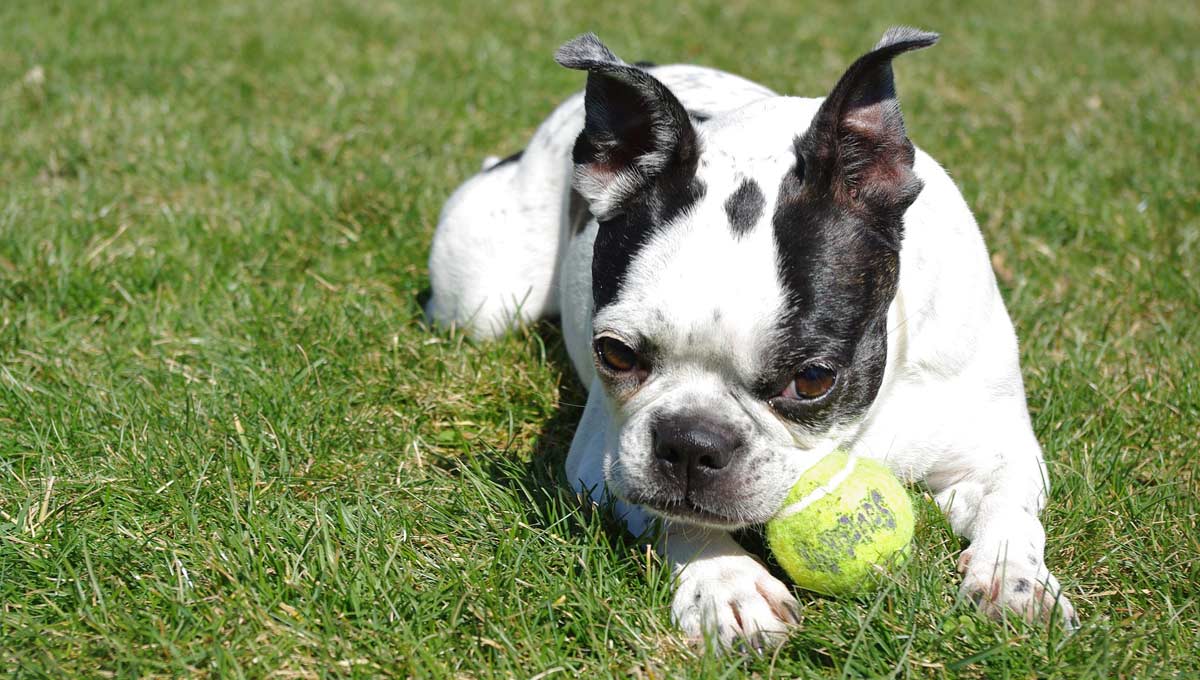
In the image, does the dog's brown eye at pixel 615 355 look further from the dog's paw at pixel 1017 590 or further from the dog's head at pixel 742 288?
the dog's paw at pixel 1017 590

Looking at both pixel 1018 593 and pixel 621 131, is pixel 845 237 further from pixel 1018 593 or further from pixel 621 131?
pixel 1018 593

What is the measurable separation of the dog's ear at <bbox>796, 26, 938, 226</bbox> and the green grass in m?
1.21

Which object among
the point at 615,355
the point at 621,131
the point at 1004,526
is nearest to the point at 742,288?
the point at 615,355

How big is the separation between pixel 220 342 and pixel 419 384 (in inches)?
40.9

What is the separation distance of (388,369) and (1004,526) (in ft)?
9.22

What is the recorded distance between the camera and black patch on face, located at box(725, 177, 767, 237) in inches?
139

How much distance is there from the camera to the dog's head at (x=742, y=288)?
3465 millimetres

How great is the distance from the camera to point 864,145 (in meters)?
3.75

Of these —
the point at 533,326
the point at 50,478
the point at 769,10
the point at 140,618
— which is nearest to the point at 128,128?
the point at 533,326

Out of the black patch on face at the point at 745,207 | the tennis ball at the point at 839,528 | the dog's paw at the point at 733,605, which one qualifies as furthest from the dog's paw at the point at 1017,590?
the black patch on face at the point at 745,207

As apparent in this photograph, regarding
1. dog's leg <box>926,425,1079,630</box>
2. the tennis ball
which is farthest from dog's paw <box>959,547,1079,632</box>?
the tennis ball

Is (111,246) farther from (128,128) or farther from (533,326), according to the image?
(533,326)

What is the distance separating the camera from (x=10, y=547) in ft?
12.4

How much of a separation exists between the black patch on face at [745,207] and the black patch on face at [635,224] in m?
0.12
